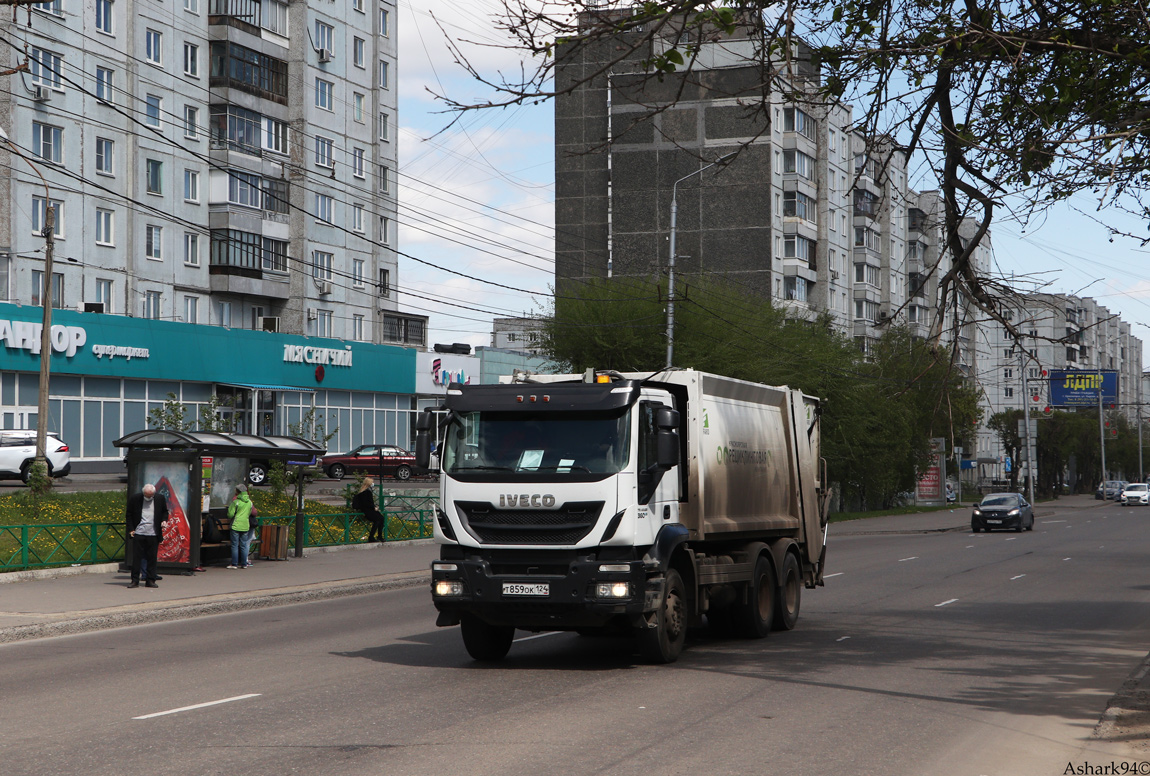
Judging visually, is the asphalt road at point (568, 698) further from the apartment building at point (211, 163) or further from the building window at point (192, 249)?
the building window at point (192, 249)

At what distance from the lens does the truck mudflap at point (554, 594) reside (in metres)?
11.4

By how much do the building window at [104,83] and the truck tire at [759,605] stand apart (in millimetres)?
42452

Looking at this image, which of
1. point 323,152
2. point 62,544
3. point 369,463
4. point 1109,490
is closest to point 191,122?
point 323,152

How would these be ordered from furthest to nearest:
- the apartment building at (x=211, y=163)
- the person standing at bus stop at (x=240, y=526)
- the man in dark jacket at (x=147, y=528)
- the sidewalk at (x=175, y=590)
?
the apartment building at (x=211, y=163) < the person standing at bus stop at (x=240, y=526) < the man in dark jacket at (x=147, y=528) < the sidewalk at (x=175, y=590)

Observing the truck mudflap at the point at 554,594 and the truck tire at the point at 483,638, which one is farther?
the truck tire at the point at 483,638

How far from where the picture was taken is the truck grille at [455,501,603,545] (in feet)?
38.1

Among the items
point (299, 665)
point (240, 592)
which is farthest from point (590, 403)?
point (240, 592)

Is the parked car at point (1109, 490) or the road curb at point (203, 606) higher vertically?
the road curb at point (203, 606)

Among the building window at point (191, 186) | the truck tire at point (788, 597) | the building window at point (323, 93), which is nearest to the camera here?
the truck tire at point (788, 597)

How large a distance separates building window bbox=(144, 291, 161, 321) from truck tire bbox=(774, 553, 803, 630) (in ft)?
136

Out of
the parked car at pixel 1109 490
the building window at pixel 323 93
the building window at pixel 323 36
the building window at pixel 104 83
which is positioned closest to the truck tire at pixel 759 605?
the building window at pixel 104 83

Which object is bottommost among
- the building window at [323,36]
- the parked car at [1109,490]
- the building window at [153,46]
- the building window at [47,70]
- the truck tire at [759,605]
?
the parked car at [1109,490]

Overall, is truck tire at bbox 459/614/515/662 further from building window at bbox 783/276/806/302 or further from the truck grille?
building window at bbox 783/276/806/302

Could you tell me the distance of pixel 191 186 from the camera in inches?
2164
